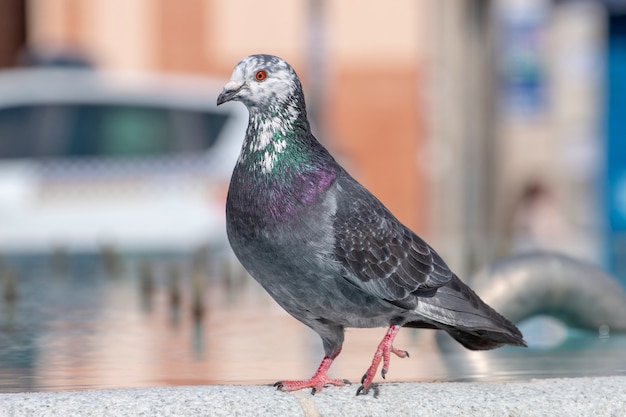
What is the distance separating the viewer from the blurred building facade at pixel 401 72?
17750mm

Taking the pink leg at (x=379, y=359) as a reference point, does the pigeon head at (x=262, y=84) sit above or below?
above

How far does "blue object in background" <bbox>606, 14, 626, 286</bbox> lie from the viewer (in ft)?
55.7

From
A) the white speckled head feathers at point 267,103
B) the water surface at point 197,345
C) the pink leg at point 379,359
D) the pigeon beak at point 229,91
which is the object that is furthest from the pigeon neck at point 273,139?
the water surface at point 197,345

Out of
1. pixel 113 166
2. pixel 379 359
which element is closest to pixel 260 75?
pixel 379 359

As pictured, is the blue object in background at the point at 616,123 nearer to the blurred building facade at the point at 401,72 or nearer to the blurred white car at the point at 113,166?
the blurred building facade at the point at 401,72

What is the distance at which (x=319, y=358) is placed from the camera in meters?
5.96

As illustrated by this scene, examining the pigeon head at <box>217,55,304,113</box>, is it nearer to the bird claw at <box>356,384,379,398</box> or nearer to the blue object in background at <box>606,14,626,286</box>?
the bird claw at <box>356,384,379,398</box>

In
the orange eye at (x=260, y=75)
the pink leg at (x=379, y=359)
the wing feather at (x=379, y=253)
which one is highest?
the orange eye at (x=260, y=75)

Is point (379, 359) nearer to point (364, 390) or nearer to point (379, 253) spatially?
point (364, 390)

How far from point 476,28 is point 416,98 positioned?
1081 mm

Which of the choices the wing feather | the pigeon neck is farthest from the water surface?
the pigeon neck

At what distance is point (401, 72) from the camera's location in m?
18.2

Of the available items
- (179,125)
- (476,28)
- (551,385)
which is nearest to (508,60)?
(476,28)

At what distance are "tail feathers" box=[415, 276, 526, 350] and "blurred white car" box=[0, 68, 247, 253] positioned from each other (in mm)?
6546
